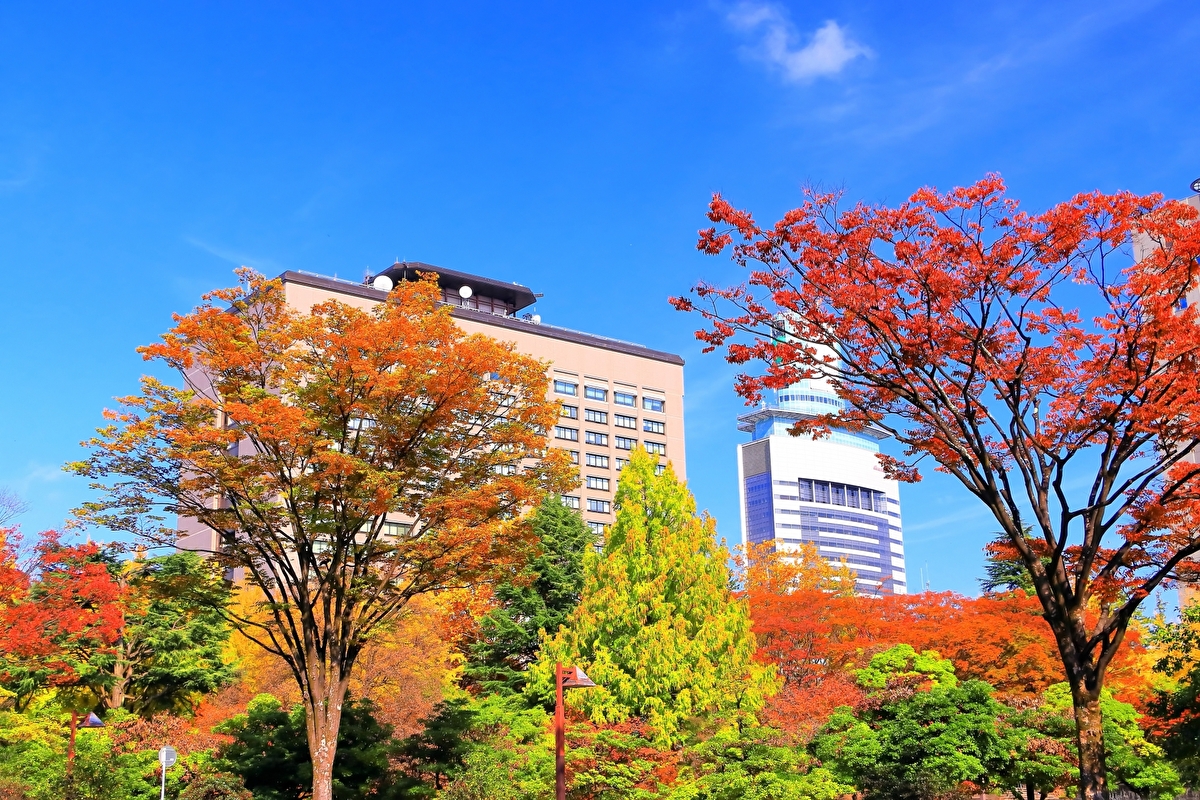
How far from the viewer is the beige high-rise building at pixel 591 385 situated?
306ft

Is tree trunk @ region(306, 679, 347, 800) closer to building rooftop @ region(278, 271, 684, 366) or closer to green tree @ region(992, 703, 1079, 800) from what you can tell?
green tree @ region(992, 703, 1079, 800)

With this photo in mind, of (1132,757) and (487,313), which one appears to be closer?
(1132,757)

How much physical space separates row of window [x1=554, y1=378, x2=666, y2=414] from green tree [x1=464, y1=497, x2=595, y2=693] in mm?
54415

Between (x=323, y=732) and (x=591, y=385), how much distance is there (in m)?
75.9

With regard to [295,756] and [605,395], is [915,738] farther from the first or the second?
[605,395]

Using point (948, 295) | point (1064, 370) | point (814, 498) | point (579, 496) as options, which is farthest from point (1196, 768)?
point (814, 498)

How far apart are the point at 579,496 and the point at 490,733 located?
214ft

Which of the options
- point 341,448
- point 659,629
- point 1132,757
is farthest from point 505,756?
point 1132,757

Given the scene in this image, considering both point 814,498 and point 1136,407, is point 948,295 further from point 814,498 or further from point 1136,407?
point 814,498

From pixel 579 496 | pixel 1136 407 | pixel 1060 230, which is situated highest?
pixel 579 496

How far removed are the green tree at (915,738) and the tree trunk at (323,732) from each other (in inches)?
492

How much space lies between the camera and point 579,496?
310ft

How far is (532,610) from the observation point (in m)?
38.8

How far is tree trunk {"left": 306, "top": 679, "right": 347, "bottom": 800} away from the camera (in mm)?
22484
